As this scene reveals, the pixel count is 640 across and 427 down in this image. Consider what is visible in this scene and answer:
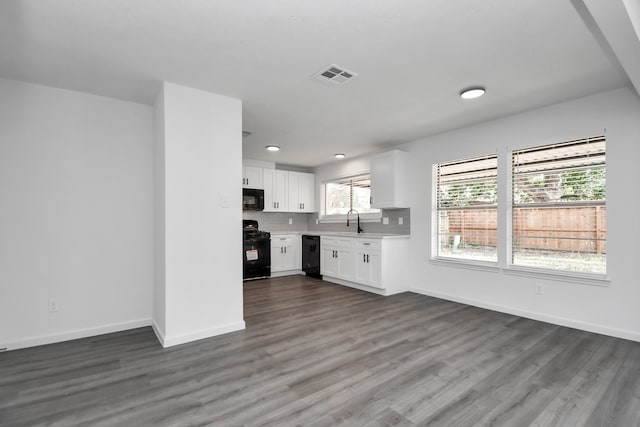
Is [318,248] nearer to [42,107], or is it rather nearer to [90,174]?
[90,174]

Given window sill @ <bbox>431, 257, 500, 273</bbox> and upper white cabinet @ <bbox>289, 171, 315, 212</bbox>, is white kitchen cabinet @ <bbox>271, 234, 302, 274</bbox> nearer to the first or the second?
upper white cabinet @ <bbox>289, 171, 315, 212</bbox>

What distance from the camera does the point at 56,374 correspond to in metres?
2.36

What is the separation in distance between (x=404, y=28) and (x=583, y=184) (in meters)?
2.76

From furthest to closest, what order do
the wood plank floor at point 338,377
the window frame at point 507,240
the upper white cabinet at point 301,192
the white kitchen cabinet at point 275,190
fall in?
the upper white cabinet at point 301,192 → the white kitchen cabinet at point 275,190 → the window frame at point 507,240 → the wood plank floor at point 338,377

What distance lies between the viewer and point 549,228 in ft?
11.8

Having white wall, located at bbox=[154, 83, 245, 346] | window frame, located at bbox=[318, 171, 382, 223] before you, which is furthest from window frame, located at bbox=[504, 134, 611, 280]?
white wall, located at bbox=[154, 83, 245, 346]

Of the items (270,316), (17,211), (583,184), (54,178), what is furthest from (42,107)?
(583,184)

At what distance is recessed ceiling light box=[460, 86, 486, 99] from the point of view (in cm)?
308

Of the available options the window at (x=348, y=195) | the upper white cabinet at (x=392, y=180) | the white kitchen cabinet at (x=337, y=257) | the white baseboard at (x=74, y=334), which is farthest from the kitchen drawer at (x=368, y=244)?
the white baseboard at (x=74, y=334)

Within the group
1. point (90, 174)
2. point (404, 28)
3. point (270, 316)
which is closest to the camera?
point (404, 28)

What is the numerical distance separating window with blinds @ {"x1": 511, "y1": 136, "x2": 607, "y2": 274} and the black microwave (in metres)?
4.43

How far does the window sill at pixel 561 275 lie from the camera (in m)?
3.20

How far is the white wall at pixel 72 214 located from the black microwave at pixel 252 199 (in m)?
2.79

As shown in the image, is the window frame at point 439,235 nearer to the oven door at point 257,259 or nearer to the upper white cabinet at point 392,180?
the upper white cabinet at point 392,180
